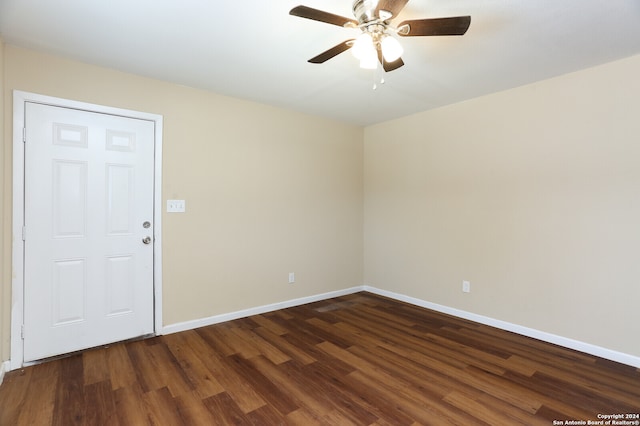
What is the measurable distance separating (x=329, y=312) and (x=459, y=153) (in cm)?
235

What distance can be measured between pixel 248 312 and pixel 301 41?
2.77 meters

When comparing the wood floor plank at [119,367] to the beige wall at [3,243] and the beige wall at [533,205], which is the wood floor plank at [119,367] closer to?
the beige wall at [3,243]

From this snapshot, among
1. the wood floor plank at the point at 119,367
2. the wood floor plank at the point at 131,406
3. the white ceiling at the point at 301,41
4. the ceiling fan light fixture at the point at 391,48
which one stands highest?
the white ceiling at the point at 301,41

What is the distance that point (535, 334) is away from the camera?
295cm

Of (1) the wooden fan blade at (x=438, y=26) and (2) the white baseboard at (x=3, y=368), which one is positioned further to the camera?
(2) the white baseboard at (x=3, y=368)

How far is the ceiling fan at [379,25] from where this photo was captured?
1566 millimetres

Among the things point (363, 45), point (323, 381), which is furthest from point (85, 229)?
point (363, 45)

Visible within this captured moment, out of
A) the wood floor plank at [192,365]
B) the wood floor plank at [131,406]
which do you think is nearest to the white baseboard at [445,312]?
the wood floor plank at [192,365]

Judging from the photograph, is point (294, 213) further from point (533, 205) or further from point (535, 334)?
point (535, 334)

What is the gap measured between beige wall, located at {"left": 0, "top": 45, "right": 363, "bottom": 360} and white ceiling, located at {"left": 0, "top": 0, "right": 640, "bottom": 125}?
0.21 metres

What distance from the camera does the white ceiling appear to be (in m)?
1.87

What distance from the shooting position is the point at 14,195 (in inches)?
92.7

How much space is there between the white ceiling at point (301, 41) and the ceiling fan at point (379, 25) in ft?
0.72

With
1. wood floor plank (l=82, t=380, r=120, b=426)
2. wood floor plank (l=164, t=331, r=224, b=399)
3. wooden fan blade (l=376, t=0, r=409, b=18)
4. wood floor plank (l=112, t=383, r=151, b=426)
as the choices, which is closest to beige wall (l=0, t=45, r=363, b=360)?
wood floor plank (l=164, t=331, r=224, b=399)
